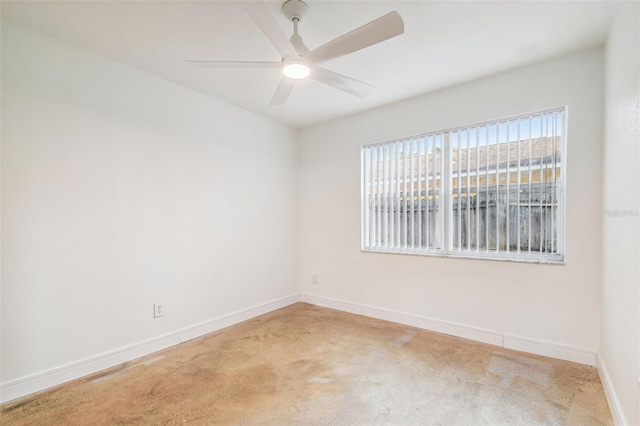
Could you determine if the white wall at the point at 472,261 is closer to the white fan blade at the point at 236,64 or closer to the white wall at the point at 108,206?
the white wall at the point at 108,206

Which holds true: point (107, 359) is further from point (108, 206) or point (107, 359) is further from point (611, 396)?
point (611, 396)

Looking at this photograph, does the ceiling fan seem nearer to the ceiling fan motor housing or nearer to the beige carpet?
the ceiling fan motor housing

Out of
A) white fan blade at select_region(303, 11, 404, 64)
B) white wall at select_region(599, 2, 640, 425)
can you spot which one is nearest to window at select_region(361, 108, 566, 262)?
white wall at select_region(599, 2, 640, 425)

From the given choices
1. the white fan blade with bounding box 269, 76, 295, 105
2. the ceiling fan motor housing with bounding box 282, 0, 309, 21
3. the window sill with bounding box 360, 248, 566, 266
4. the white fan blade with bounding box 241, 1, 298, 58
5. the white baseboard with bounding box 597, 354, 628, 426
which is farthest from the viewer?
the window sill with bounding box 360, 248, 566, 266

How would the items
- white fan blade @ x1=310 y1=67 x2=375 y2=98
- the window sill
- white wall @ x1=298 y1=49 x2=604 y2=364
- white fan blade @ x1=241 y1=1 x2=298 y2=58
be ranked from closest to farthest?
white fan blade @ x1=241 y1=1 x2=298 y2=58 < white fan blade @ x1=310 y1=67 x2=375 y2=98 < white wall @ x1=298 y1=49 x2=604 y2=364 < the window sill

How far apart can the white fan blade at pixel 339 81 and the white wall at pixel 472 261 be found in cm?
125

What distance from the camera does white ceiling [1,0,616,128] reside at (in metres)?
1.81

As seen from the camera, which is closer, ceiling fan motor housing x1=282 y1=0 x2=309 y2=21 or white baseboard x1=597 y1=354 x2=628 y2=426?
white baseboard x1=597 y1=354 x2=628 y2=426

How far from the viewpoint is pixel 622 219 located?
5.47 feet

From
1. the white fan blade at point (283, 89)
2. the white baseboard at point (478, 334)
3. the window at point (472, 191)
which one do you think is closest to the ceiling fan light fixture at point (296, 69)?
the white fan blade at point (283, 89)

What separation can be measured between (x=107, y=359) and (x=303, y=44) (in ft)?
8.88

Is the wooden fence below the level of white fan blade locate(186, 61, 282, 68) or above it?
below

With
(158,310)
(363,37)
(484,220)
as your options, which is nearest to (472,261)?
(484,220)

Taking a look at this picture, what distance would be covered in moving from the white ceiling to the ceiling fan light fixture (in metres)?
0.34
